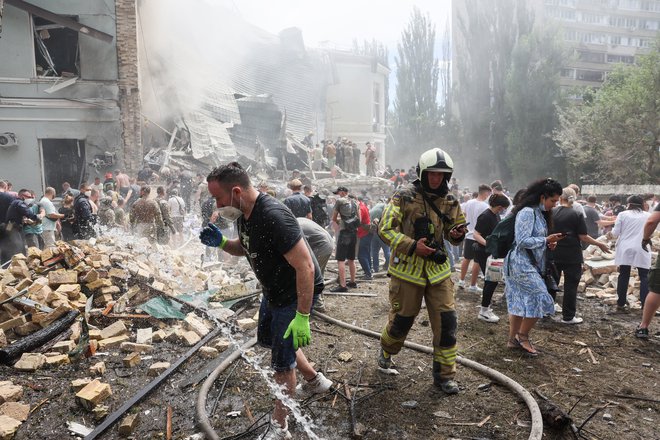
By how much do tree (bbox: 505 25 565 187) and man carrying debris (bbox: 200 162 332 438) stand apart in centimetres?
3336

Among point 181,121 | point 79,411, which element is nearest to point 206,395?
point 79,411

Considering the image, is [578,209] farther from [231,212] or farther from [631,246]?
[231,212]

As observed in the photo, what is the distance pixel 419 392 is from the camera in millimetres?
4125

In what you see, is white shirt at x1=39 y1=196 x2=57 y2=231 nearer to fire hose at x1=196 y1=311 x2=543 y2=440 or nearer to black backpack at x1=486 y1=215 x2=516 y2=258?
fire hose at x1=196 y1=311 x2=543 y2=440

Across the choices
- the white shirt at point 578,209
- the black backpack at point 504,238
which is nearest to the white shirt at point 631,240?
the white shirt at point 578,209

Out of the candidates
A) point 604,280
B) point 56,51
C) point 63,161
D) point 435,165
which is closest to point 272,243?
point 435,165

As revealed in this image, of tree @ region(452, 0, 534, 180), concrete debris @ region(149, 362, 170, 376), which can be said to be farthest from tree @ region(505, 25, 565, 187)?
concrete debris @ region(149, 362, 170, 376)

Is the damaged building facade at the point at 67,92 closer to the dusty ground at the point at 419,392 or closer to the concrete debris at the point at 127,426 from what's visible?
the dusty ground at the point at 419,392

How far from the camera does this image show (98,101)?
1538cm

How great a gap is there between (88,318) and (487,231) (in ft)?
18.3

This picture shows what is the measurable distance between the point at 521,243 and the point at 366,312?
272 centimetres

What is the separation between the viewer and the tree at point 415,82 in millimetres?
46656

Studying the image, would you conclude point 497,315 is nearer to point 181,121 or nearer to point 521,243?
point 521,243

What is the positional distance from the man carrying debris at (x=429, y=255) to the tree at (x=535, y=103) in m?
32.1
